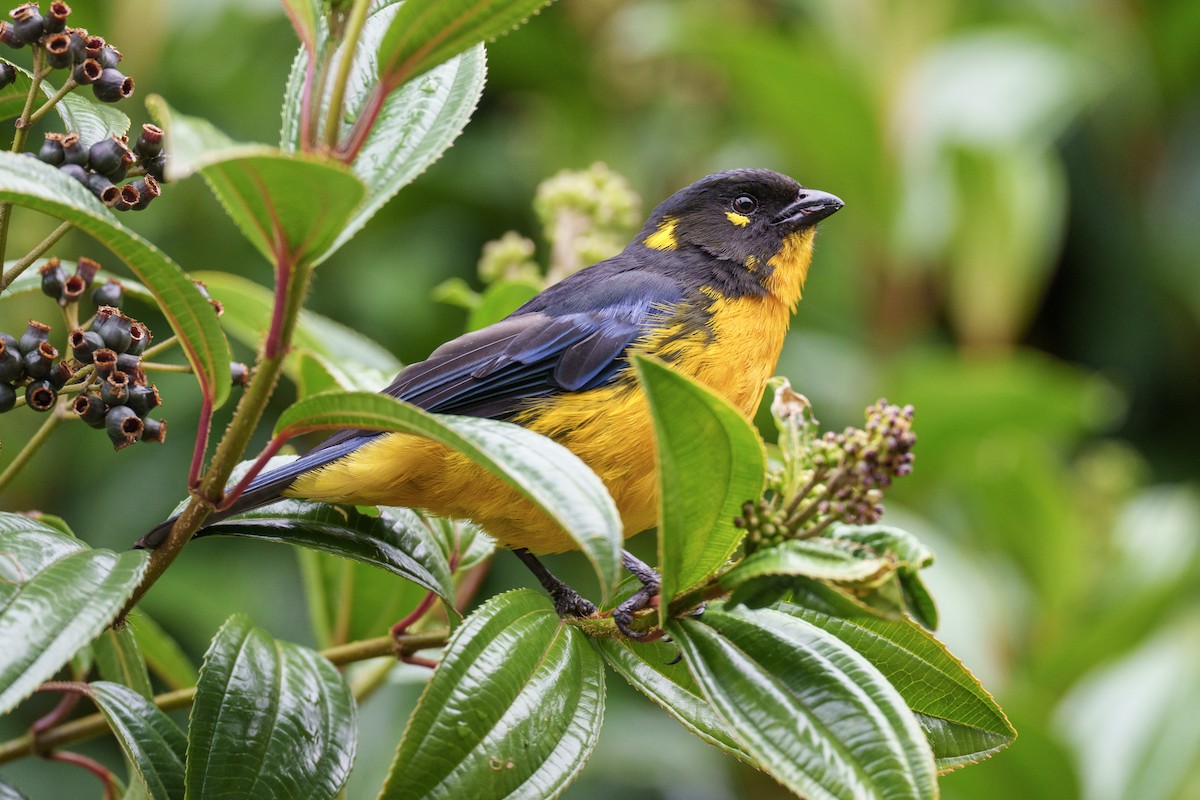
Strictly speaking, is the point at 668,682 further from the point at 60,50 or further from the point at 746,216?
the point at 746,216

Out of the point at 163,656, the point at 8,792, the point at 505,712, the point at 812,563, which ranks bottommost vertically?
the point at 163,656

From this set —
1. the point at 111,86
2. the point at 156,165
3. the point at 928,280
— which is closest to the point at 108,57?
the point at 111,86

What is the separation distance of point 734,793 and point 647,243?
2.52 m

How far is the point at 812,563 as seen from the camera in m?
1.27

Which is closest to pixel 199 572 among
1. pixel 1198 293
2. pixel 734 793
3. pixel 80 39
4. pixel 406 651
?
pixel 734 793

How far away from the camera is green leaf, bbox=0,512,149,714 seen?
1.20 metres

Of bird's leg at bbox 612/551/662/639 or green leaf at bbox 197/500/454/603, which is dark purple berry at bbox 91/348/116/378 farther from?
bird's leg at bbox 612/551/662/639

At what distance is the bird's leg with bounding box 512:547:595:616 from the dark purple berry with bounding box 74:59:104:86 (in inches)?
45.3

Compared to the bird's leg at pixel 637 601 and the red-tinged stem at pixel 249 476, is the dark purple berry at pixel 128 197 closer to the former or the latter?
the red-tinged stem at pixel 249 476

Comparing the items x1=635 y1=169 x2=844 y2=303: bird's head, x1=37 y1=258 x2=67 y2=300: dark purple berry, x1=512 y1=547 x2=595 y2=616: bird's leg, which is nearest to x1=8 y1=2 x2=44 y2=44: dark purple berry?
x1=37 y1=258 x2=67 y2=300: dark purple berry

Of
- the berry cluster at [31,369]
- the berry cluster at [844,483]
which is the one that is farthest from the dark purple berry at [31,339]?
the berry cluster at [844,483]

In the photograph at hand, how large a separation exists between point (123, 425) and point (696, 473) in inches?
26.3

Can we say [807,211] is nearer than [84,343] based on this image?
No

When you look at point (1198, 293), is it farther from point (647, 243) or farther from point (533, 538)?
point (533, 538)
